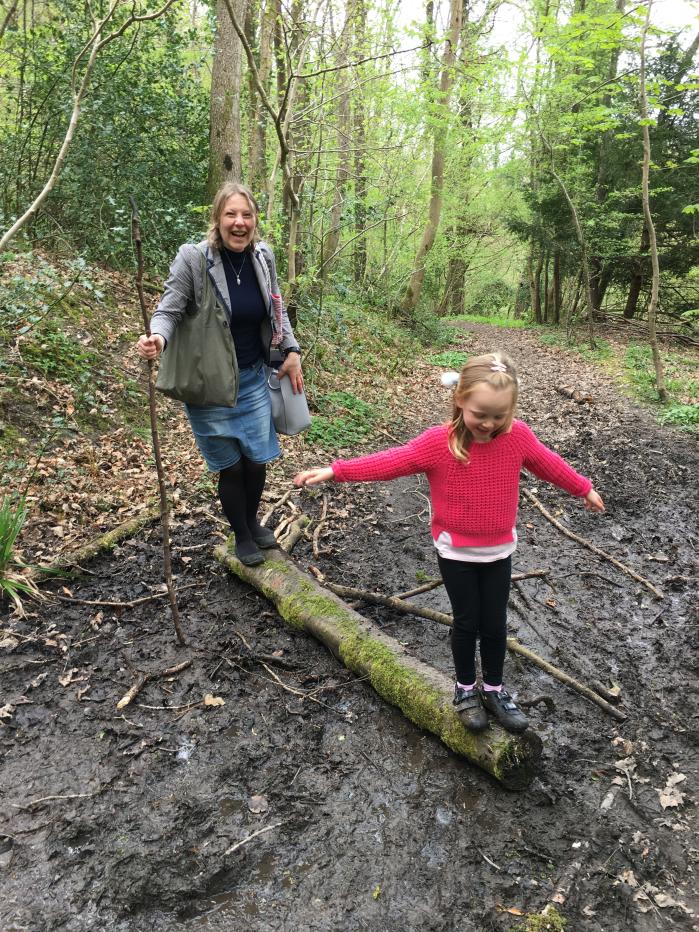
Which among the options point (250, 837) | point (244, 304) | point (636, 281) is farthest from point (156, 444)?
point (636, 281)

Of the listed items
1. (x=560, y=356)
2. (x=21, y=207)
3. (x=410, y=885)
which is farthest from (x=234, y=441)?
(x=560, y=356)

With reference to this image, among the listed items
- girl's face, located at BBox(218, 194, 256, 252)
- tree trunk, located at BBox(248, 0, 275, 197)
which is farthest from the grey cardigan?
tree trunk, located at BBox(248, 0, 275, 197)

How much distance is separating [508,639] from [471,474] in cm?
156

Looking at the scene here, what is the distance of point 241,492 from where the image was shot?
143 inches

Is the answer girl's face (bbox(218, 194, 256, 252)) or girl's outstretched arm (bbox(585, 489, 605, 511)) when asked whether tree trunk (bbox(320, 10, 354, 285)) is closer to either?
girl's face (bbox(218, 194, 256, 252))

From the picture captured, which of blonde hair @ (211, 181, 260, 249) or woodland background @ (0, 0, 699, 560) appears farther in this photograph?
woodland background @ (0, 0, 699, 560)

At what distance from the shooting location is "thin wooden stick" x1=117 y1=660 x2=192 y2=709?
9.56 ft

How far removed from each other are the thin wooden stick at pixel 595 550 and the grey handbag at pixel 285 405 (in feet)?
8.71

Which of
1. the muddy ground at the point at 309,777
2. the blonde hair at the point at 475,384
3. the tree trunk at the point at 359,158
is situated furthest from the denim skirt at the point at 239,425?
the tree trunk at the point at 359,158

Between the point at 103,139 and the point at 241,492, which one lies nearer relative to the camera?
the point at 241,492

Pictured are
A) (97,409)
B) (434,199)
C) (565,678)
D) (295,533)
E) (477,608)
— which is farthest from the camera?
(434,199)

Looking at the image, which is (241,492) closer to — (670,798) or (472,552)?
(472,552)

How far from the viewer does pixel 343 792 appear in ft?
8.21

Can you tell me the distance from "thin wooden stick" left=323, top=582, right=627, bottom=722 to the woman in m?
1.00
